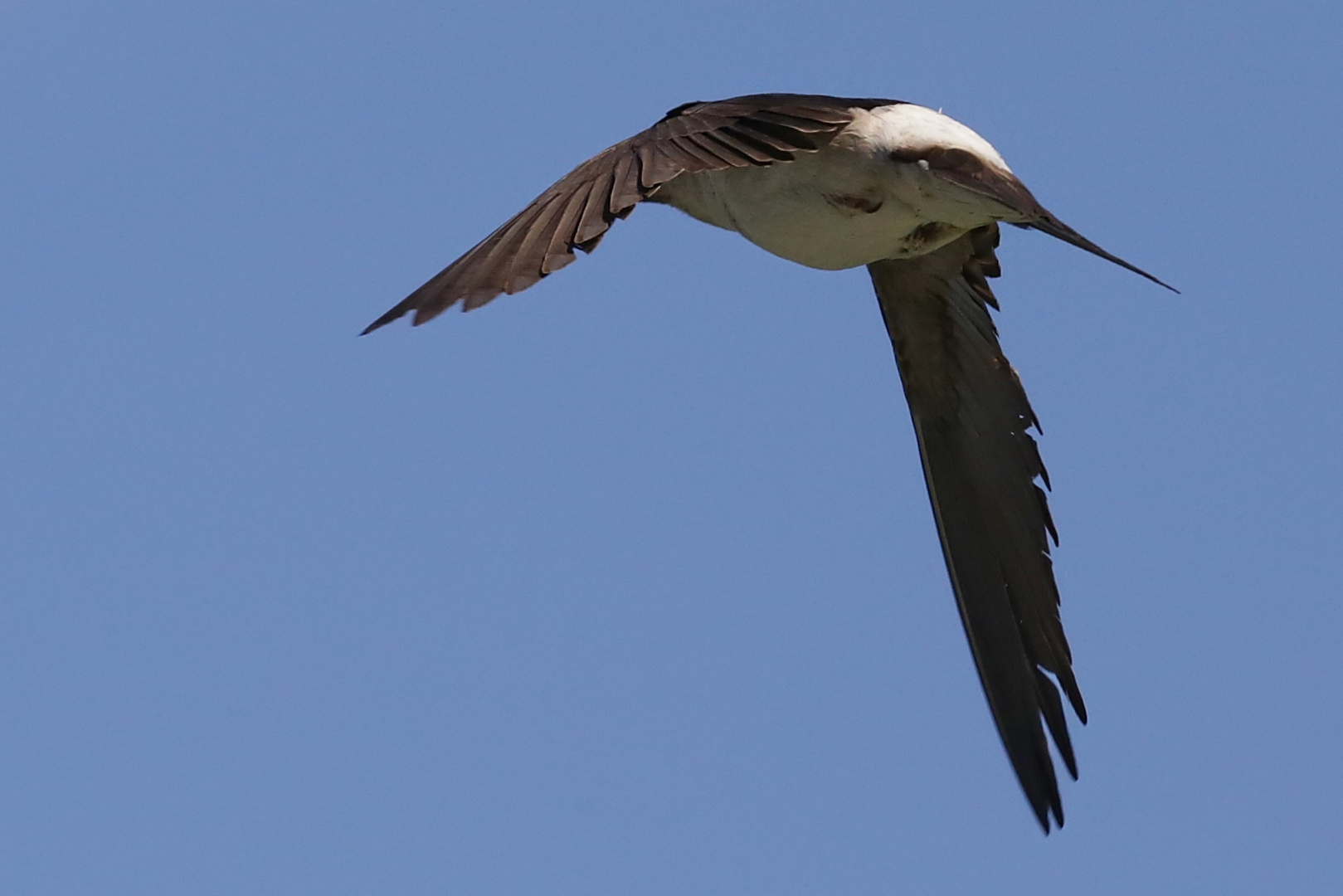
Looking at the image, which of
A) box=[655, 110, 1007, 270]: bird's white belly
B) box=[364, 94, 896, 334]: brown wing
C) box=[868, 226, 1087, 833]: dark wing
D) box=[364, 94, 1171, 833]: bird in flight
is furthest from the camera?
box=[868, 226, 1087, 833]: dark wing

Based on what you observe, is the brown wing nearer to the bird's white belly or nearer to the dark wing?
the bird's white belly

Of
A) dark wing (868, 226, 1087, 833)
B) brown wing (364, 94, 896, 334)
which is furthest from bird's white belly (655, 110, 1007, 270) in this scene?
dark wing (868, 226, 1087, 833)

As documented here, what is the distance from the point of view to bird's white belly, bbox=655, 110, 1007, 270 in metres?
9.91

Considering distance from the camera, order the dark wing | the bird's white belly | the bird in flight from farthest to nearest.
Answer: the dark wing, the bird's white belly, the bird in flight

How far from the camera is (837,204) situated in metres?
10.0

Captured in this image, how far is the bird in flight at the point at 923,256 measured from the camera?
8258 mm

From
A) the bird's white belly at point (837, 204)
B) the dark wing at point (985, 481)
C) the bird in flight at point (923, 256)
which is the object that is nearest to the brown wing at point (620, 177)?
the bird in flight at point (923, 256)

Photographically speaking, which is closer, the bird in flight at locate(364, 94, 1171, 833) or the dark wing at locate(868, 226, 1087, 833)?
the bird in flight at locate(364, 94, 1171, 833)

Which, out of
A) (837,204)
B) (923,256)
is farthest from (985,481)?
(837,204)

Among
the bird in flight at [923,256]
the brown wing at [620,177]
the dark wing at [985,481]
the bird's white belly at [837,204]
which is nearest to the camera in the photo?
the brown wing at [620,177]

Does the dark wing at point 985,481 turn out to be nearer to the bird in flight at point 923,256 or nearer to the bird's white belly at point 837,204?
the bird in flight at point 923,256

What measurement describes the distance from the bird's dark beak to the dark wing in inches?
93.3

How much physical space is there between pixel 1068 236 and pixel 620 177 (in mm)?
1968

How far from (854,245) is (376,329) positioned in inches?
142
